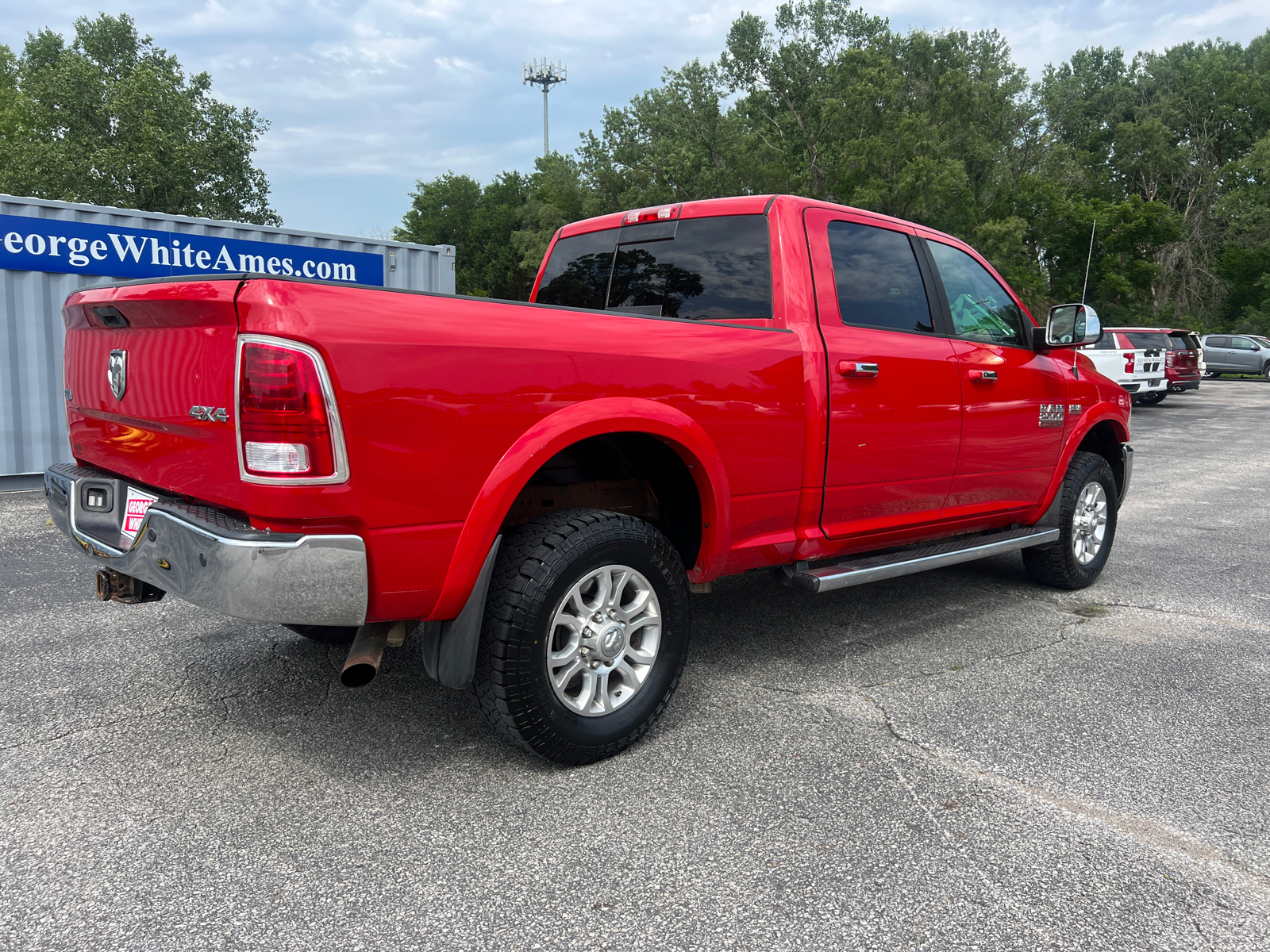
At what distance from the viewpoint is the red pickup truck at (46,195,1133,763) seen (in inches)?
93.6

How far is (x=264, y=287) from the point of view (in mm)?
2305

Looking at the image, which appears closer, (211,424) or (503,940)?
(503,940)

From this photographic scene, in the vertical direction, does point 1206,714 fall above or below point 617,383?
below

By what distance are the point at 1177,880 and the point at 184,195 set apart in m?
42.1

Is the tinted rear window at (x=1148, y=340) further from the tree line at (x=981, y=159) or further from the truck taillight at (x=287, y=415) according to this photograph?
the truck taillight at (x=287, y=415)

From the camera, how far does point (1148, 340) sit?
67.3ft

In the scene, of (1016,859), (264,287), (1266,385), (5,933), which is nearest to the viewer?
(5,933)

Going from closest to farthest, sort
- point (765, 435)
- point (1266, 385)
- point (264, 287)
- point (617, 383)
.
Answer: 1. point (264, 287)
2. point (617, 383)
3. point (765, 435)
4. point (1266, 385)

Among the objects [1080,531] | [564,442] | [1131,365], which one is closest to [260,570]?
[564,442]

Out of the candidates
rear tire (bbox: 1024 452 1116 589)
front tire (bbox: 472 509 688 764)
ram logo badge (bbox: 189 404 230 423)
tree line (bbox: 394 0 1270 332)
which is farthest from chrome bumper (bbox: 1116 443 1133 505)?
tree line (bbox: 394 0 1270 332)

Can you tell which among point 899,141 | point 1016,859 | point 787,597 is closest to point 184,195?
point 899,141

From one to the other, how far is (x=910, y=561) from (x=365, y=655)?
234 cm

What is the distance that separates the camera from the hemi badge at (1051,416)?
15.6ft

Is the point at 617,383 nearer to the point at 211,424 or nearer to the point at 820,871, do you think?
the point at 211,424
